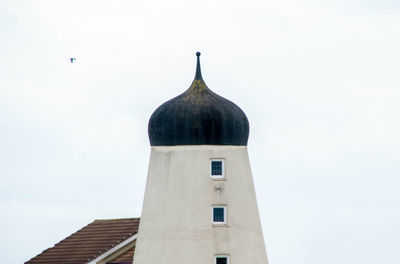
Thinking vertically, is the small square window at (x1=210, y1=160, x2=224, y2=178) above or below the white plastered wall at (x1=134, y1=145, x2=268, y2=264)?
above

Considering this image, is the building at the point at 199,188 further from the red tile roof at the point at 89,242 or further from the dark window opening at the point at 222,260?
the red tile roof at the point at 89,242

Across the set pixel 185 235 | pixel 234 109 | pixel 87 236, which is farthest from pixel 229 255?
pixel 87 236

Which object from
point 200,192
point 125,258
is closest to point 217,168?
point 200,192

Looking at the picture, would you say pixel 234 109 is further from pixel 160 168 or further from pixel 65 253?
pixel 65 253

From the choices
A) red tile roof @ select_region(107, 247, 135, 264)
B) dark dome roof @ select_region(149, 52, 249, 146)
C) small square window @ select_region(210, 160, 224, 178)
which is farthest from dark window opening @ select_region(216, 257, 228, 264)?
red tile roof @ select_region(107, 247, 135, 264)

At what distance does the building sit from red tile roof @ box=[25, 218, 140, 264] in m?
6.60

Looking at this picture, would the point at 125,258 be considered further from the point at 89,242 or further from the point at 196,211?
the point at 196,211

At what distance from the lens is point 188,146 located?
212 ft

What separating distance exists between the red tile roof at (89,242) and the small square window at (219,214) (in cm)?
857

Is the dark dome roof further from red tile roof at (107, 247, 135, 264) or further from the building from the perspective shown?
red tile roof at (107, 247, 135, 264)

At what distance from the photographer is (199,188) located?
210ft

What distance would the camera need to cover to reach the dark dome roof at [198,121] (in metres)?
64.5

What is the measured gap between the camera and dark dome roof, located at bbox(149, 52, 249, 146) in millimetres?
64500

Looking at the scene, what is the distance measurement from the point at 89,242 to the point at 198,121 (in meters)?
12.5
